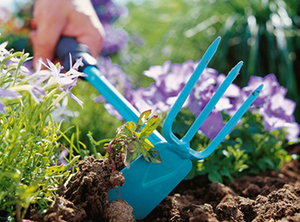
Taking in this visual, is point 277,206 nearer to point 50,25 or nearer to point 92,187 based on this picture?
point 92,187

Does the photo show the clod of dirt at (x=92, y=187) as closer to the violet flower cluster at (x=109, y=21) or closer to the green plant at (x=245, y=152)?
the green plant at (x=245, y=152)

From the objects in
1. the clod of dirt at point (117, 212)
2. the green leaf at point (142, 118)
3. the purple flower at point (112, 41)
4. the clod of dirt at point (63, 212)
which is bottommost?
the purple flower at point (112, 41)

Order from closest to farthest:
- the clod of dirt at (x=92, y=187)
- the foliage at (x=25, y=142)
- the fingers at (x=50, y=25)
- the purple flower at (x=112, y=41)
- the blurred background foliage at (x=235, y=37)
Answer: the foliage at (x=25, y=142), the clod of dirt at (x=92, y=187), the fingers at (x=50, y=25), the blurred background foliage at (x=235, y=37), the purple flower at (x=112, y=41)

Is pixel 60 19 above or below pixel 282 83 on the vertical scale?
above

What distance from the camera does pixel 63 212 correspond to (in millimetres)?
757

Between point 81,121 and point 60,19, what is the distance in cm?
52

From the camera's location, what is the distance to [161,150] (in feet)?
3.04

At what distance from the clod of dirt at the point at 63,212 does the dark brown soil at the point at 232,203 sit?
10.6 inches

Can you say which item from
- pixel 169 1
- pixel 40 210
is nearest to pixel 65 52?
pixel 40 210

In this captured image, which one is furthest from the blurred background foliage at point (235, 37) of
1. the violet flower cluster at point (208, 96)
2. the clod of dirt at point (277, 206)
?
the clod of dirt at point (277, 206)

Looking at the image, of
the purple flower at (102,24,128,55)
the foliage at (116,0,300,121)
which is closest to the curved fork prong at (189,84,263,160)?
the foliage at (116,0,300,121)

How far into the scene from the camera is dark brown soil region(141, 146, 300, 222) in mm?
880

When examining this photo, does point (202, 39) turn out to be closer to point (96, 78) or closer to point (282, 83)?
point (282, 83)

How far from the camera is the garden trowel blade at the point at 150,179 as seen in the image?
36.1 inches
